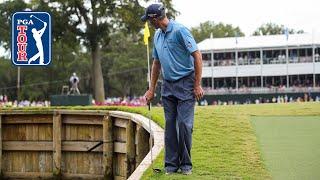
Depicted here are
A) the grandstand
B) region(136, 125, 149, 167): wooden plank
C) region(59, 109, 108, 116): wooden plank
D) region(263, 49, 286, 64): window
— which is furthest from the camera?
region(263, 49, 286, 64): window

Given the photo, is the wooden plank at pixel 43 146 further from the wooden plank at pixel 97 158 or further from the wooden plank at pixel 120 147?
the wooden plank at pixel 120 147

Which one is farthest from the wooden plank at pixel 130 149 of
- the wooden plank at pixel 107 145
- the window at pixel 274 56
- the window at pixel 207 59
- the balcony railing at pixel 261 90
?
the window at pixel 207 59

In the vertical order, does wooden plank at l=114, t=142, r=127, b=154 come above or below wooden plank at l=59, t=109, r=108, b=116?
below

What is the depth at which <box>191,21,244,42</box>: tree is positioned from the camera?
86.9 meters

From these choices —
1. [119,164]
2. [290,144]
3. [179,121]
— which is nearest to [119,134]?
[119,164]

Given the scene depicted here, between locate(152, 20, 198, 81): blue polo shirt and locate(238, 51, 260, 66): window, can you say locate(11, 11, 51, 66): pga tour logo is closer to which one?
locate(152, 20, 198, 81): blue polo shirt

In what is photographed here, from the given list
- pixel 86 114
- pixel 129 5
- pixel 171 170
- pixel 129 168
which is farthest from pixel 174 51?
pixel 129 5

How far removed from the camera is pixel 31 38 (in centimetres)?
901

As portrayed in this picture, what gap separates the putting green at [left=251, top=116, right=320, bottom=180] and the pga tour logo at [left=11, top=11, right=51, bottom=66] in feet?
12.1

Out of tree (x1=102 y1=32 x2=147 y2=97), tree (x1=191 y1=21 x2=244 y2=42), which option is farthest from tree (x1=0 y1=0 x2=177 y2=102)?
tree (x1=191 y1=21 x2=244 y2=42)

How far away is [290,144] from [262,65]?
49580mm

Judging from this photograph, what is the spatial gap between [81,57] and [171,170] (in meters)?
66.4

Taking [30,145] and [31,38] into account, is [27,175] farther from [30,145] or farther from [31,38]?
[31,38]

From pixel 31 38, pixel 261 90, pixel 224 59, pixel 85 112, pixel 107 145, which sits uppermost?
pixel 224 59
